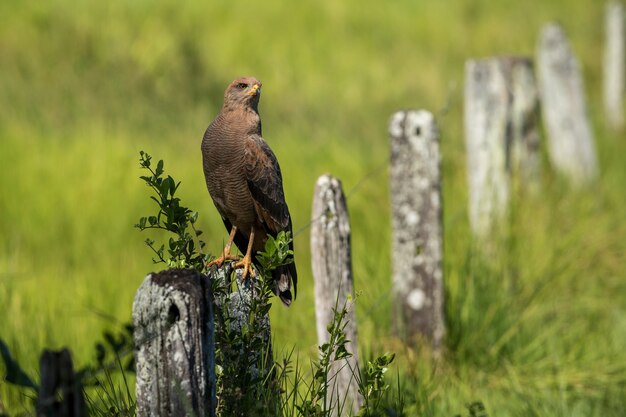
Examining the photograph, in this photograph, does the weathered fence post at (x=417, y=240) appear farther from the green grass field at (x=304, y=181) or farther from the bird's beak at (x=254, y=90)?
the bird's beak at (x=254, y=90)

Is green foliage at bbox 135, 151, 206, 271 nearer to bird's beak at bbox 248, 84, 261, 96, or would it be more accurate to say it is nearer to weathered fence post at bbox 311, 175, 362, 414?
bird's beak at bbox 248, 84, 261, 96

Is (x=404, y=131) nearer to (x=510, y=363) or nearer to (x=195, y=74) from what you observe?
(x=510, y=363)

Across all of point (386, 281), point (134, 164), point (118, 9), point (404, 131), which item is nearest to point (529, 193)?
point (386, 281)

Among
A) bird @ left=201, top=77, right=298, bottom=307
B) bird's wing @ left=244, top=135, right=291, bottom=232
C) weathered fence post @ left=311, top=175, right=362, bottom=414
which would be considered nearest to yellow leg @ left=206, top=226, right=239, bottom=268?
bird @ left=201, top=77, right=298, bottom=307

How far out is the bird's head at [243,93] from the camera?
127 inches

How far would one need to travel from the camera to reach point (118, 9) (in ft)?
32.8

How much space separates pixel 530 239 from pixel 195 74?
453cm

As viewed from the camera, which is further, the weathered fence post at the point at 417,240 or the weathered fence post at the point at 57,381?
the weathered fence post at the point at 417,240

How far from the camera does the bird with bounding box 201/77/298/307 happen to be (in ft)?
10.6

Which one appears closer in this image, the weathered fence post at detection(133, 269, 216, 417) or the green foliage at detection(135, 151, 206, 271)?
the weathered fence post at detection(133, 269, 216, 417)

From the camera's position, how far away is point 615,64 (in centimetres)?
1203

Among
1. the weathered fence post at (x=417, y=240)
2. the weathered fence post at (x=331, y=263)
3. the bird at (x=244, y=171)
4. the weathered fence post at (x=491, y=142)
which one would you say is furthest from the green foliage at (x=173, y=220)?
the weathered fence post at (x=491, y=142)

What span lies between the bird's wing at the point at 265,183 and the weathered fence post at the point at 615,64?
9.11 meters

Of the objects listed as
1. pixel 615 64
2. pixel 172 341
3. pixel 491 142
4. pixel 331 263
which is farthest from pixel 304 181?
pixel 615 64
